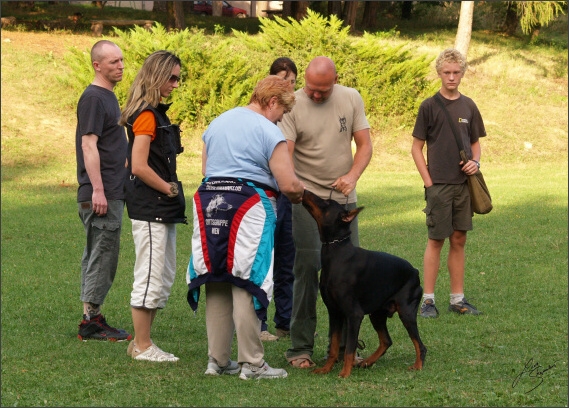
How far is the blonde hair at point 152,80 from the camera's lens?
20.4 feet

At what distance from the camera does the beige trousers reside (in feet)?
19.0

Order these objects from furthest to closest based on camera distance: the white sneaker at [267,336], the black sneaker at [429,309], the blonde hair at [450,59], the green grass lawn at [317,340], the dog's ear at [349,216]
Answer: the black sneaker at [429,309] → the blonde hair at [450,59] → the white sneaker at [267,336] → the dog's ear at [349,216] → the green grass lawn at [317,340]

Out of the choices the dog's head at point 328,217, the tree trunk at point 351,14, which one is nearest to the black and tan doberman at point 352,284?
the dog's head at point 328,217

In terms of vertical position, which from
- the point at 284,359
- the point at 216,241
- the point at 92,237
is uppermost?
the point at 216,241

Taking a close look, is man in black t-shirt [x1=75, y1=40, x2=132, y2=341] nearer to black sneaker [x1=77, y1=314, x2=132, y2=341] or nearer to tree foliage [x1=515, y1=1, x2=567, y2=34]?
black sneaker [x1=77, y1=314, x2=132, y2=341]

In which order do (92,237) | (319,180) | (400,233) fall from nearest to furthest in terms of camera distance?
1. (319,180)
2. (92,237)
3. (400,233)

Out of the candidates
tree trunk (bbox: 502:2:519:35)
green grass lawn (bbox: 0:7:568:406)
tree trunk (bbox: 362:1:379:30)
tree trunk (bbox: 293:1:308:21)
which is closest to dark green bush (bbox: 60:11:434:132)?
green grass lawn (bbox: 0:7:568:406)

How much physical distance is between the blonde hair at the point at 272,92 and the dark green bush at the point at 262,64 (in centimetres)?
1749

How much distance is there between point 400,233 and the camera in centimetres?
1330

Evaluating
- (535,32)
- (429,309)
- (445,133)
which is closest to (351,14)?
(535,32)

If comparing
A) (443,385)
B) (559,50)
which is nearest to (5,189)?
(443,385)

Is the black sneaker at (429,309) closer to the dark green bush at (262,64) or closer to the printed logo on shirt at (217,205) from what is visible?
the printed logo on shirt at (217,205)

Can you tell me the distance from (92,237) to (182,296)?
223cm

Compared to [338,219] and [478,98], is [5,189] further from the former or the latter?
[478,98]
